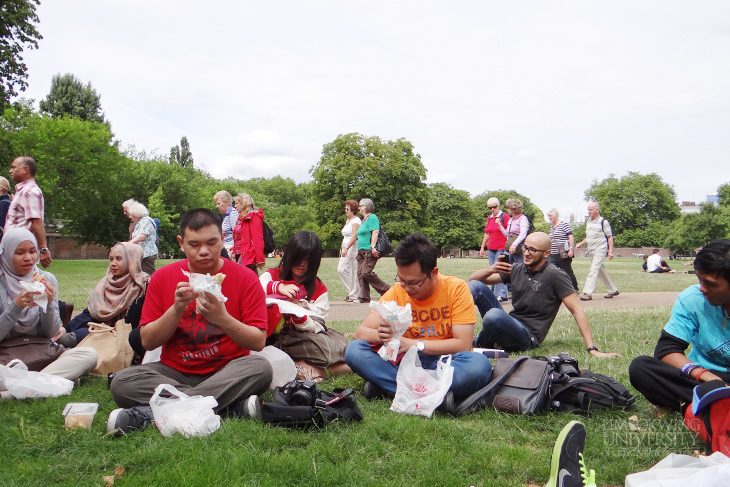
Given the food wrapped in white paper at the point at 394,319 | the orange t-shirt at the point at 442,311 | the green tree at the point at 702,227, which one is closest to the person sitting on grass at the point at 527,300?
the orange t-shirt at the point at 442,311

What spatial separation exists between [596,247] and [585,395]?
902cm

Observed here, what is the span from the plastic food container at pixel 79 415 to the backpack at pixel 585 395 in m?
3.14

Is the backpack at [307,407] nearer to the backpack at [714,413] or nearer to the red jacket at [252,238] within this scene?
the backpack at [714,413]

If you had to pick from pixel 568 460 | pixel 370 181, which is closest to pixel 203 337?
pixel 568 460

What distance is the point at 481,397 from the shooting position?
3938 mm

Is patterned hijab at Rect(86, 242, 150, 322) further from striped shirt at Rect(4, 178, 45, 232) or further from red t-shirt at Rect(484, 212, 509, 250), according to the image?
red t-shirt at Rect(484, 212, 509, 250)

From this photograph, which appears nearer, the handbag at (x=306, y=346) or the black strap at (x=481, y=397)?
the black strap at (x=481, y=397)

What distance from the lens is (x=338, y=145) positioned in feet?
165

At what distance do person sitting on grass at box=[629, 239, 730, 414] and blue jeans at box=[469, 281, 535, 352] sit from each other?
1.98m

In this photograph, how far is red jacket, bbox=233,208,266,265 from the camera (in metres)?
9.73

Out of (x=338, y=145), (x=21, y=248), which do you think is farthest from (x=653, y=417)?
(x=338, y=145)

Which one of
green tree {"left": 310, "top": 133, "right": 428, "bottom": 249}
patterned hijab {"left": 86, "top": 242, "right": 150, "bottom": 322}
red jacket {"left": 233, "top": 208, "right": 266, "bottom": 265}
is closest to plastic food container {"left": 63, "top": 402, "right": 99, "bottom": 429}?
patterned hijab {"left": 86, "top": 242, "right": 150, "bottom": 322}

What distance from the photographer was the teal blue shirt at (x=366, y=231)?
1118 cm

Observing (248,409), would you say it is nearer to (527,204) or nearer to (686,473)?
(686,473)
